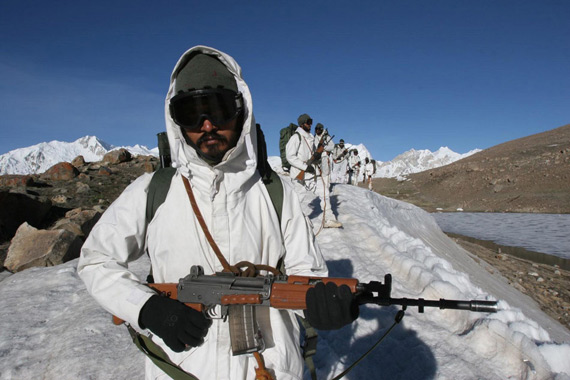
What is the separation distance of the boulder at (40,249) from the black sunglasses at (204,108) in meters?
5.12

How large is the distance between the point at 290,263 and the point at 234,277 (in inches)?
16.0

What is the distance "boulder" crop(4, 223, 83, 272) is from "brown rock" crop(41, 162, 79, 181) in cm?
874

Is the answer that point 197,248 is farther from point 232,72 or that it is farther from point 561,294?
point 561,294

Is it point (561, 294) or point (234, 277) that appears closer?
point (234, 277)

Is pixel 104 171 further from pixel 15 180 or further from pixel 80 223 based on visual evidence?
pixel 80 223

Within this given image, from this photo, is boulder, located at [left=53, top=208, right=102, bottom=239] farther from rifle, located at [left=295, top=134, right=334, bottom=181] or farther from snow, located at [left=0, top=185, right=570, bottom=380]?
rifle, located at [left=295, top=134, right=334, bottom=181]

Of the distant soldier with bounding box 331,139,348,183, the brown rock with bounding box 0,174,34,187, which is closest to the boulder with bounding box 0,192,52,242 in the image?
the brown rock with bounding box 0,174,34,187

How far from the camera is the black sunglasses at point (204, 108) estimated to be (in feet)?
6.24

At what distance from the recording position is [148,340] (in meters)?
1.91

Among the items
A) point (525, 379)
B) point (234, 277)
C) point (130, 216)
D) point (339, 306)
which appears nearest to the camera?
point (339, 306)

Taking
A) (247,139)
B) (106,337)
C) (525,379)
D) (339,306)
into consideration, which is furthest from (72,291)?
(525,379)

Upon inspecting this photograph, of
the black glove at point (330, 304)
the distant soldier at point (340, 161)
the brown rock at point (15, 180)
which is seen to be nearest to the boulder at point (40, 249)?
the black glove at point (330, 304)

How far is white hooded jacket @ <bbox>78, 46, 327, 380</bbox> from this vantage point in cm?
175

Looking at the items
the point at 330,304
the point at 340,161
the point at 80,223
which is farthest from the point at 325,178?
the point at 340,161
